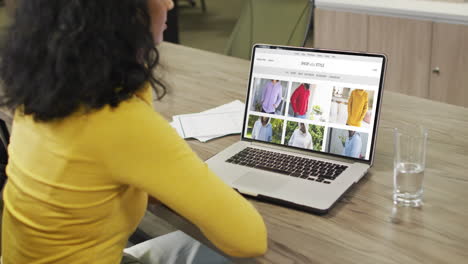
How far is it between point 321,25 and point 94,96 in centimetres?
251

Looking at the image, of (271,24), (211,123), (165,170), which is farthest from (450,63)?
(165,170)

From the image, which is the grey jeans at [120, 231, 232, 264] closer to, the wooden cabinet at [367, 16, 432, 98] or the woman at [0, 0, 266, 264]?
the woman at [0, 0, 266, 264]

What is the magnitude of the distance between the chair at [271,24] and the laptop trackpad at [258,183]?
48.2 inches

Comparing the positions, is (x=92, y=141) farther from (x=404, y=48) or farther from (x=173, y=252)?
(x=404, y=48)

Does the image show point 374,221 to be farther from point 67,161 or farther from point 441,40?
point 441,40

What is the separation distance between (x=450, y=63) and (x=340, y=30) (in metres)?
0.64

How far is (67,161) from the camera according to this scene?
3.10 feet

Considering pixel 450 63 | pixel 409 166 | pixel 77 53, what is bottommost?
pixel 450 63

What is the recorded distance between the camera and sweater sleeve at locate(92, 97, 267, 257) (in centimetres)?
91

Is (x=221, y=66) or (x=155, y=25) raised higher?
(x=155, y=25)

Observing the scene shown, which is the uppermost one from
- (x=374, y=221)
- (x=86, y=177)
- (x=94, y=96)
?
(x=94, y=96)

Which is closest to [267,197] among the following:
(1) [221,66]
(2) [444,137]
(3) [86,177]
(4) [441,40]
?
(3) [86,177]

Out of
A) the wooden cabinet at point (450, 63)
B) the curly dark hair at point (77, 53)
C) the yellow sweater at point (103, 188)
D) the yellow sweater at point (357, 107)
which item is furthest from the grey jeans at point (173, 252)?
the wooden cabinet at point (450, 63)

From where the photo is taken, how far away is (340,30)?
3180 mm
